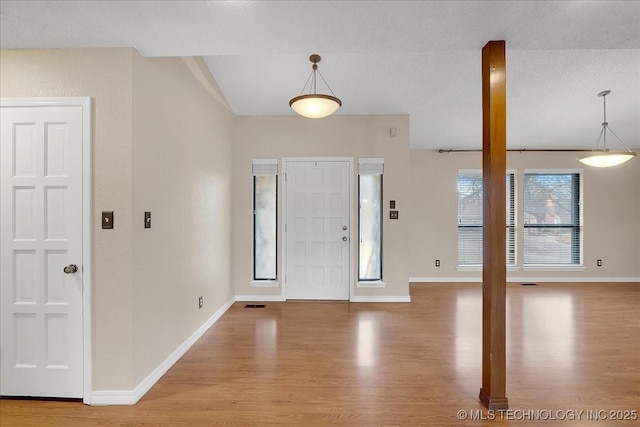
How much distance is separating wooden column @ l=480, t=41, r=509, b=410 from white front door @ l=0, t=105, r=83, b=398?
287cm

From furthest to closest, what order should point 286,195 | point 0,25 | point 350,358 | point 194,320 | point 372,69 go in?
point 286,195 → point 372,69 → point 194,320 → point 350,358 → point 0,25

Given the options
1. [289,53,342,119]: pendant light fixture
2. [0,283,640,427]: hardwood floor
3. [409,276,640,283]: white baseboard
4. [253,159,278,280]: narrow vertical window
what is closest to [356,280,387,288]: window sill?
[0,283,640,427]: hardwood floor

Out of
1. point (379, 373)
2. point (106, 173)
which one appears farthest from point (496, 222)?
point (106, 173)

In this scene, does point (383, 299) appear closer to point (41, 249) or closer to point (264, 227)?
point (264, 227)

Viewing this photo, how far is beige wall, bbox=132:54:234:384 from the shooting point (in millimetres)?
2443

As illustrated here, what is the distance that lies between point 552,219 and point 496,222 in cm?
533

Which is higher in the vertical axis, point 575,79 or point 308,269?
point 575,79

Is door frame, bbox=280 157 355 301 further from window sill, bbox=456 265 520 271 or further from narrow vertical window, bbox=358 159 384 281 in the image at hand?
window sill, bbox=456 265 520 271

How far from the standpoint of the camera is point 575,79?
13.6 ft

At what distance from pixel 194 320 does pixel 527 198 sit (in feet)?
20.7

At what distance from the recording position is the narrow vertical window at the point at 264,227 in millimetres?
5062

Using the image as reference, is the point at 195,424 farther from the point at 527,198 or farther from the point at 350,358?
the point at 527,198

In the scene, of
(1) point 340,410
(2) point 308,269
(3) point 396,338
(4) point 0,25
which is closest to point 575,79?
(3) point 396,338

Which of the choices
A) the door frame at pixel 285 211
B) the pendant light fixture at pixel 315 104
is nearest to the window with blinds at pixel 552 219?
the door frame at pixel 285 211
